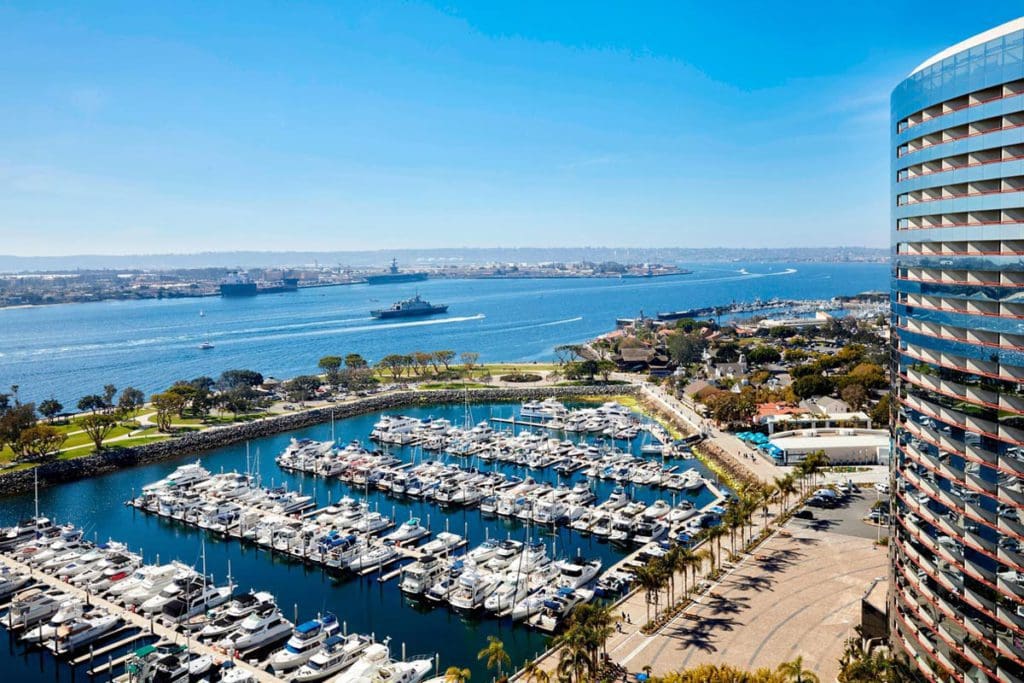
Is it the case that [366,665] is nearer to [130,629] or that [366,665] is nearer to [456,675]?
[456,675]

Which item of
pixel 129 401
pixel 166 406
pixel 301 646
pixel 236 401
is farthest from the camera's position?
pixel 236 401

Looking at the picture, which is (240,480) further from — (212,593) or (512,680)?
(512,680)

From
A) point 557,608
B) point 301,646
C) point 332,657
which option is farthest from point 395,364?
point 332,657

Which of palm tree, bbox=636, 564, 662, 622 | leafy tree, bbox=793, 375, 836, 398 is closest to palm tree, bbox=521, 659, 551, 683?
palm tree, bbox=636, 564, 662, 622

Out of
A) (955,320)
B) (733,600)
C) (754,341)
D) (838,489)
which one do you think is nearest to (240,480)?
(733,600)

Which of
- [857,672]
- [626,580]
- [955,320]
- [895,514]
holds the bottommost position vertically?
[626,580]

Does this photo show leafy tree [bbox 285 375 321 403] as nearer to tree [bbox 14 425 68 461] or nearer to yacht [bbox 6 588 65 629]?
tree [bbox 14 425 68 461]

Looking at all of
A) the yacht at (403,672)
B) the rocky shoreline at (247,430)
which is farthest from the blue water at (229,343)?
the yacht at (403,672)

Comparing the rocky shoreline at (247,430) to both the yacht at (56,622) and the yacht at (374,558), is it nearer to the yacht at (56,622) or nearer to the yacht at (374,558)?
the yacht at (56,622)
